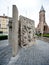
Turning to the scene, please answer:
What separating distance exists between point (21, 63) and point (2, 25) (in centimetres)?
2571

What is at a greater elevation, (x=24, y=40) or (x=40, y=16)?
(x=40, y=16)

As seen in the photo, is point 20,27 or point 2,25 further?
point 2,25

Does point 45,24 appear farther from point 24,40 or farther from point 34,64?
point 34,64

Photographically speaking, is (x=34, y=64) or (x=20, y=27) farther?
(x=20, y=27)

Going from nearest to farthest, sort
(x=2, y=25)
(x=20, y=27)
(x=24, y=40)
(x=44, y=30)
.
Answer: (x=20, y=27)
(x=24, y=40)
(x=2, y=25)
(x=44, y=30)

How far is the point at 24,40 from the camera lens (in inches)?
370

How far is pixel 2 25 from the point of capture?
2950 cm

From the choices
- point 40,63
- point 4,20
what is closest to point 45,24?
point 4,20

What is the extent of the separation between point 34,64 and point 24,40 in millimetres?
4911

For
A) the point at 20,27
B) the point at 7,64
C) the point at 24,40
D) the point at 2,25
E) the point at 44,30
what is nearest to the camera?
the point at 7,64

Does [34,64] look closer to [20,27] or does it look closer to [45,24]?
[20,27]

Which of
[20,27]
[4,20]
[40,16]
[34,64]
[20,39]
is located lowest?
[34,64]

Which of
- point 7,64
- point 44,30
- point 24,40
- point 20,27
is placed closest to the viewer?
point 7,64

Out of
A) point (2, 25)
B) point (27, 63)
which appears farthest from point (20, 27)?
point (2, 25)
